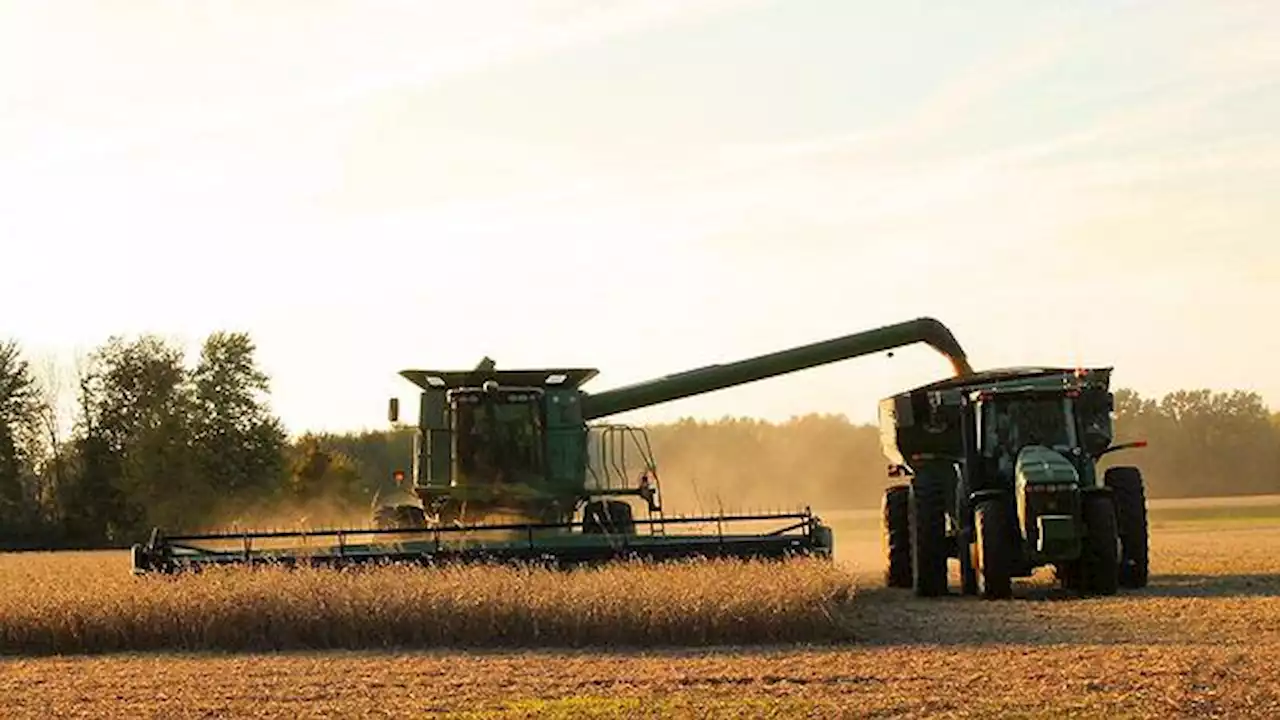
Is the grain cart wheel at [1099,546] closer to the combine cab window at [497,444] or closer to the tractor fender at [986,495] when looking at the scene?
the tractor fender at [986,495]

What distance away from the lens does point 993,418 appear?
1800 centimetres

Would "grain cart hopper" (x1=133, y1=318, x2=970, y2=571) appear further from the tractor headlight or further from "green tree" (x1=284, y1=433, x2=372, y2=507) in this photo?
"green tree" (x1=284, y1=433, x2=372, y2=507)

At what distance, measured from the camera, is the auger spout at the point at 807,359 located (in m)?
22.6

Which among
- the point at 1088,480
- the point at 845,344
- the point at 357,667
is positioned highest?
the point at 845,344

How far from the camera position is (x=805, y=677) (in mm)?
11250

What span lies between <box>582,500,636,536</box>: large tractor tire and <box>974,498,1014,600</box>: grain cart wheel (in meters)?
4.02

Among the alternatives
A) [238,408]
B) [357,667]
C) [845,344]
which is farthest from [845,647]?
[238,408]

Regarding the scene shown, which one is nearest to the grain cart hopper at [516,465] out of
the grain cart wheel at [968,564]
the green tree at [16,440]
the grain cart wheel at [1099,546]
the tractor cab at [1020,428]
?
the grain cart wheel at [968,564]

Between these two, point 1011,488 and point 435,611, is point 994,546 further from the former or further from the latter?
point 435,611

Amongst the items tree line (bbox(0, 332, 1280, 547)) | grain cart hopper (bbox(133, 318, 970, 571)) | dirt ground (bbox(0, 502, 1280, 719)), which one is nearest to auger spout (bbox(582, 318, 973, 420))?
grain cart hopper (bbox(133, 318, 970, 571))

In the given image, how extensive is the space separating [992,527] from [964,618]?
1.86 meters

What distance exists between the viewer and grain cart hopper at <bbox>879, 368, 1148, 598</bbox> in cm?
1670

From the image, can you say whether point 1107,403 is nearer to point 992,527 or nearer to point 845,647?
point 992,527

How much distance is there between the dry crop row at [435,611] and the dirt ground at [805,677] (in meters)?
0.65
